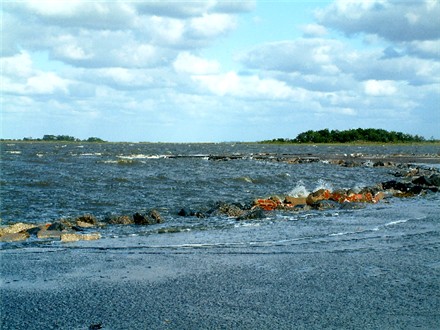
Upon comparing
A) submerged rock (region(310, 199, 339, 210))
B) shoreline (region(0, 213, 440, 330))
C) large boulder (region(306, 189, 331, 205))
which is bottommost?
submerged rock (region(310, 199, 339, 210))

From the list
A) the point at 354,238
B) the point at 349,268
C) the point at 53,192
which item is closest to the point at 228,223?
the point at 354,238

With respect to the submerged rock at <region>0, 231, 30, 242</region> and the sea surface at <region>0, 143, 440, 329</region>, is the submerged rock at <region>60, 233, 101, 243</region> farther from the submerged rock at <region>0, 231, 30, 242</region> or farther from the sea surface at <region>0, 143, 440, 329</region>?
the submerged rock at <region>0, 231, 30, 242</region>

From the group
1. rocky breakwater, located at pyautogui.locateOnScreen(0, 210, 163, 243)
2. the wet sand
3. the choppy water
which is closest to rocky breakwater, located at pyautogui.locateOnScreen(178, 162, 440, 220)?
the choppy water

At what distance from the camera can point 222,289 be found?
8.73m

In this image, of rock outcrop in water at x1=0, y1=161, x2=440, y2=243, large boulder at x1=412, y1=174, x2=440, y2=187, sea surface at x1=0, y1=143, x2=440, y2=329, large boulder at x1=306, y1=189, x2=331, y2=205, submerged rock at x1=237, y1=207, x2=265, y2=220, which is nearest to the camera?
sea surface at x1=0, y1=143, x2=440, y2=329

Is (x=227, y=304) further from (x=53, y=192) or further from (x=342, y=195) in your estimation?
(x=53, y=192)

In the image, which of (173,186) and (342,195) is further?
(173,186)

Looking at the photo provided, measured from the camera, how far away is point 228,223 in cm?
1703

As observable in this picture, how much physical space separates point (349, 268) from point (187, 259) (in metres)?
3.20

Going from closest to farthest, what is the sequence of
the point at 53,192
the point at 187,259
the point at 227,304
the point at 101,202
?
the point at 227,304 < the point at 187,259 < the point at 101,202 < the point at 53,192

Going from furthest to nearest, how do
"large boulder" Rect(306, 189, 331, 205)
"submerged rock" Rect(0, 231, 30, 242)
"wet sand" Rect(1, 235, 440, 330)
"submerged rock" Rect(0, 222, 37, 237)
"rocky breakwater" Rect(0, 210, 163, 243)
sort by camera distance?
"large boulder" Rect(306, 189, 331, 205)
"submerged rock" Rect(0, 222, 37, 237)
"rocky breakwater" Rect(0, 210, 163, 243)
"submerged rock" Rect(0, 231, 30, 242)
"wet sand" Rect(1, 235, 440, 330)

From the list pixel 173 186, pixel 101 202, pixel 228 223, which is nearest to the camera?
pixel 228 223

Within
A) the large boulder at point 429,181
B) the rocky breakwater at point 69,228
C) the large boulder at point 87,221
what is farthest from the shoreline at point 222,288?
the large boulder at point 429,181

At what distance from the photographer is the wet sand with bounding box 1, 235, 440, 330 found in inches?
283
